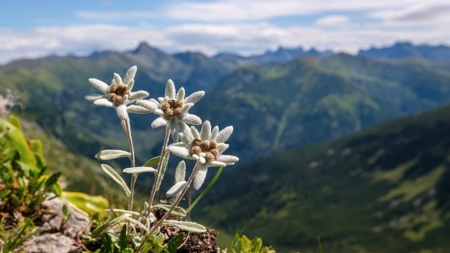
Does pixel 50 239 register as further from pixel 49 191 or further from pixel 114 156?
pixel 114 156

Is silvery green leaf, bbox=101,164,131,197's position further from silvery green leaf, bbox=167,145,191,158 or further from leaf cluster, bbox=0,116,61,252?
leaf cluster, bbox=0,116,61,252

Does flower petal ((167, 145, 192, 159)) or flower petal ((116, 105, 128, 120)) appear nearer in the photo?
flower petal ((167, 145, 192, 159))

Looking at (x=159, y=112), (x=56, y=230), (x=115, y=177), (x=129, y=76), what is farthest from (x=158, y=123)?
(x=56, y=230)

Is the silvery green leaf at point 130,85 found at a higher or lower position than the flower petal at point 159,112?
higher

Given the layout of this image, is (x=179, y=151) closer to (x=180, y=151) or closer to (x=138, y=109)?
(x=180, y=151)

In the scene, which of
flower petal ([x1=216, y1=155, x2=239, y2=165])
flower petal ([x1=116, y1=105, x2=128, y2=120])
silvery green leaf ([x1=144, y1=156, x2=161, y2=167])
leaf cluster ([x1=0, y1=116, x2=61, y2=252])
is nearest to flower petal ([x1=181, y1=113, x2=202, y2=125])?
flower petal ([x1=216, y1=155, x2=239, y2=165])

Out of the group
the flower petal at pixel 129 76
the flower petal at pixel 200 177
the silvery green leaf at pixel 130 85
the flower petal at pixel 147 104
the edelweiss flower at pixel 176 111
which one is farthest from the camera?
the flower petal at pixel 129 76

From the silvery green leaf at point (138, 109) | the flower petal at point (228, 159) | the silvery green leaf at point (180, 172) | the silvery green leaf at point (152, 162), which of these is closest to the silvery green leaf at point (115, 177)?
the silvery green leaf at point (152, 162)

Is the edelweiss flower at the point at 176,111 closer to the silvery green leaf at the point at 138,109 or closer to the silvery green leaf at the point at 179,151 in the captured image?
the silvery green leaf at the point at 138,109
